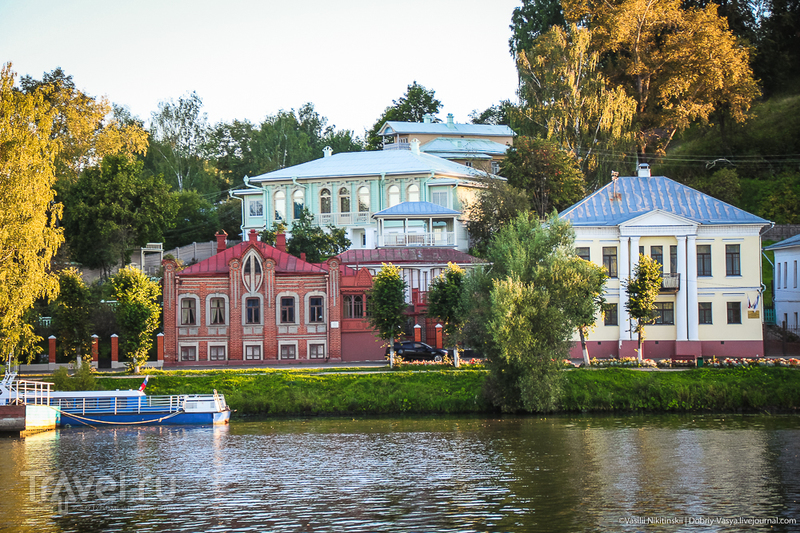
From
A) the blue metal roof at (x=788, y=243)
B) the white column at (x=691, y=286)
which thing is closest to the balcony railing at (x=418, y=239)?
the white column at (x=691, y=286)

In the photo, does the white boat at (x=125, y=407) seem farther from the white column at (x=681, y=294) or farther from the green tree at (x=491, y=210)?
the green tree at (x=491, y=210)

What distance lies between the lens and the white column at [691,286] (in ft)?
167

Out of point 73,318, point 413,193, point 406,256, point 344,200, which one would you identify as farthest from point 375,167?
point 73,318

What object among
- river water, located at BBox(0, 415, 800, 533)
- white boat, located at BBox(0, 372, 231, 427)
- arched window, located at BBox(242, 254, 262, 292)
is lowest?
river water, located at BBox(0, 415, 800, 533)

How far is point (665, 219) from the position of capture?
5112cm

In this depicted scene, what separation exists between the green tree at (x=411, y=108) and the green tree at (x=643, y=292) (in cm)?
6044

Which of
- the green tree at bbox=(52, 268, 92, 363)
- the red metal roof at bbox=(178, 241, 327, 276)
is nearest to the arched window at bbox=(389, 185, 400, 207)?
the red metal roof at bbox=(178, 241, 327, 276)

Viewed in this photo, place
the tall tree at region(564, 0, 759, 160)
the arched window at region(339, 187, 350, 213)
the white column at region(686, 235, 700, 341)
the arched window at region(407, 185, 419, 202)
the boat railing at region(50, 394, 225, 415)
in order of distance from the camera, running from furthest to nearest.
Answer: the arched window at region(339, 187, 350, 213), the arched window at region(407, 185, 419, 202), the tall tree at region(564, 0, 759, 160), the white column at region(686, 235, 700, 341), the boat railing at region(50, 394, 225, 415)

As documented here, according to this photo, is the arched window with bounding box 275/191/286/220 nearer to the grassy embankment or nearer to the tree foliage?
the tree foliage

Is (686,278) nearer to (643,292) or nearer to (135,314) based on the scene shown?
(643,292)

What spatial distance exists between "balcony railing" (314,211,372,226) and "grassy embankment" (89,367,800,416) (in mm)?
28373

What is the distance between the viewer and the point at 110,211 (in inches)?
2621

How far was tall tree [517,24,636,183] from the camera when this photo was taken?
65.5 m

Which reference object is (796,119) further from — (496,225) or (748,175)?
(496,225)
